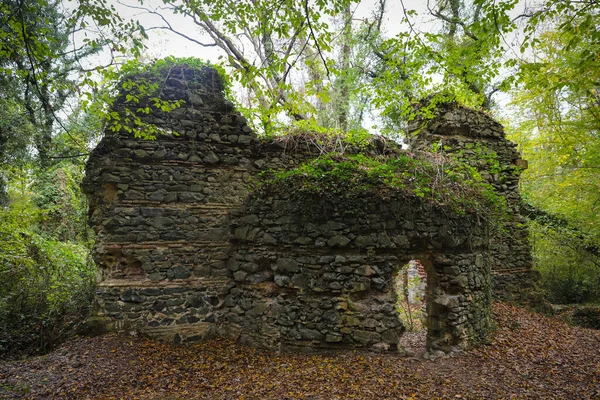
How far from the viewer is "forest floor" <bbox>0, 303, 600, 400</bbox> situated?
477cm

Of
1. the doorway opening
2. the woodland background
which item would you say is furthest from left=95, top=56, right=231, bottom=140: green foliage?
the doorway opening

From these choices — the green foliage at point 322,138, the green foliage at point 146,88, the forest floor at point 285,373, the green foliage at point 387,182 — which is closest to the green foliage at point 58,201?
the green foliage at point 146,88

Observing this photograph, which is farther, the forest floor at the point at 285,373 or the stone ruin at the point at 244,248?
the stone ruin at the point at 244,248

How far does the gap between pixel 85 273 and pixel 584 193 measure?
16.3m

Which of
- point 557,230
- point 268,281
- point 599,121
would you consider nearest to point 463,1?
point 599,121

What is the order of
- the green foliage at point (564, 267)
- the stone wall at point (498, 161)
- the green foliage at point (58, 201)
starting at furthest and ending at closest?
the green foliage at point (58, 201) < the green foliage at point (564, 267) < the stone wall at point (498, 161)

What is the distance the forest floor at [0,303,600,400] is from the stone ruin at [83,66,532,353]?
0.40m

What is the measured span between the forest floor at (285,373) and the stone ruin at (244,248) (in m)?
0.40

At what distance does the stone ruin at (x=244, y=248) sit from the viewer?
6.12 m

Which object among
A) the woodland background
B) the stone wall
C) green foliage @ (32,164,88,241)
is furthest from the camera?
green foliage @ (32,164,88,241)

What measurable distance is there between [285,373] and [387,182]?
3870mm

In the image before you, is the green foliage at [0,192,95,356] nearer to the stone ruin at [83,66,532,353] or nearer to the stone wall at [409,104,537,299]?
the stone ruin at [83,66,532,353]

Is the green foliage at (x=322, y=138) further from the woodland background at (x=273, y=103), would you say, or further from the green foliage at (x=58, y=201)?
the green foliage at (x=58, y=201)

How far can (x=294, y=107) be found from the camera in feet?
18.3
